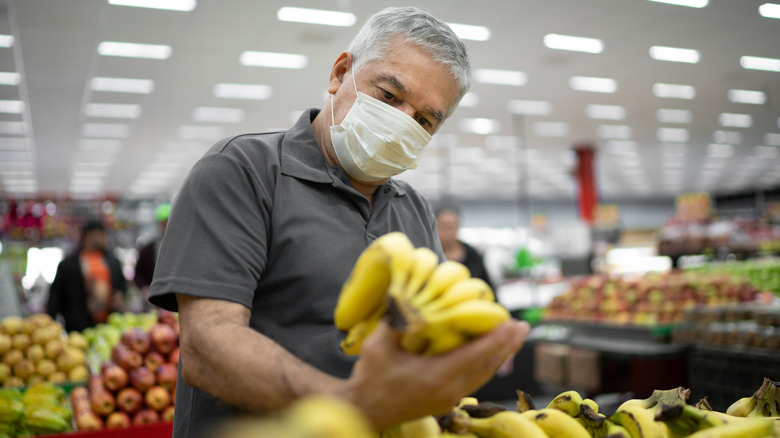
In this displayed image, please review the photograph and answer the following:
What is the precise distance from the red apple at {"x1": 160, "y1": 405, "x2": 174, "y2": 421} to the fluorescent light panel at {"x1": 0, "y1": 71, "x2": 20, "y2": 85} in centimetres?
819

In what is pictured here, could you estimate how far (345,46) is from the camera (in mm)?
8344

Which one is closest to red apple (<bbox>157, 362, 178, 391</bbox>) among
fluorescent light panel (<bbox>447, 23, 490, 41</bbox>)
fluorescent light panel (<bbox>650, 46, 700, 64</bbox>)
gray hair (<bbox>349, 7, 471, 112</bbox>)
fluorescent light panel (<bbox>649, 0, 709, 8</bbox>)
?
gray hair (<bbox>349, 7, 471, 112</bbox>)

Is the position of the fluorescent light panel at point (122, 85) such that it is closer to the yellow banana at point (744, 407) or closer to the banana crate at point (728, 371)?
the banana crate at point (728, 371)

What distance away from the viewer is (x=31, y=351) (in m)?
3.07

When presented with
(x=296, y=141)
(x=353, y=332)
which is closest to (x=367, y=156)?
(x=296, y=141)

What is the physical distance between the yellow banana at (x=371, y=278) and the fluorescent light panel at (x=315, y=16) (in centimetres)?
678

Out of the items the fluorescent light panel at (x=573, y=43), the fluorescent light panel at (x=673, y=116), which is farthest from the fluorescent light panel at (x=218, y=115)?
the fluorescent light panel at (x=673, y=116)

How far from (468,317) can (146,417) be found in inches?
83.4

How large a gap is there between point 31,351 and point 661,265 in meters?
10.6

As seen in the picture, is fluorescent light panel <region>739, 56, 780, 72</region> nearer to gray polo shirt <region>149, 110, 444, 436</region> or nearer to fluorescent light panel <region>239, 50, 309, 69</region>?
gray polo shirt <region>149, 110, 444, 436</region>

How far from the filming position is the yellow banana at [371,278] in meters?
0.79

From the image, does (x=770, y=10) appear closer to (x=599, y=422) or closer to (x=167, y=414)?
(x=599, y=422)

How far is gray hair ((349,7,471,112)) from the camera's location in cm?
128

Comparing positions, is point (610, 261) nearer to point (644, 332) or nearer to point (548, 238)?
point (548, 238)
